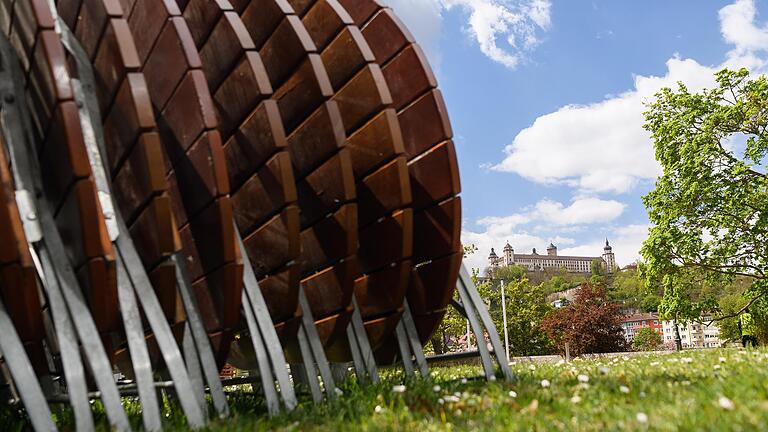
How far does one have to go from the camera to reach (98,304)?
4.82 meters

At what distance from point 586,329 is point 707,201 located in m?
20.8

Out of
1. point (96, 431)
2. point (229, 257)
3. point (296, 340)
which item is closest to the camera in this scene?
point (96, 431)

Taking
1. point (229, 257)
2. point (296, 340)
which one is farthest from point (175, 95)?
point (296, 340)

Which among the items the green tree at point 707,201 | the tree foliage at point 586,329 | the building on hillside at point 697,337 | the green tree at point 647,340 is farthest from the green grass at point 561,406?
the green tree at point 647,340

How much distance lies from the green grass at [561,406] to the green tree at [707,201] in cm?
1779

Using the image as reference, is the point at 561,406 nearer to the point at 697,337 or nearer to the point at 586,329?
the point at 586,329

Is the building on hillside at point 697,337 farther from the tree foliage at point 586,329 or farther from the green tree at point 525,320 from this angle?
the green tree at point 525,320

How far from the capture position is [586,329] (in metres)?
42.1

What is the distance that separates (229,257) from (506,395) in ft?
6.64

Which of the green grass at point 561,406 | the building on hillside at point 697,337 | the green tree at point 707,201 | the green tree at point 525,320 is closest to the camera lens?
the green grass at point 561,406

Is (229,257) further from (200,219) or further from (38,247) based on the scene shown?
(38,247)

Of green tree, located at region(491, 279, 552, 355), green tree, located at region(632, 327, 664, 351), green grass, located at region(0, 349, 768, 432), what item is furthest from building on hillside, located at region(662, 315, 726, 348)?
green grass, located at region(0, 349, 768, 432)

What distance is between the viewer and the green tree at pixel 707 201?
72.3ft

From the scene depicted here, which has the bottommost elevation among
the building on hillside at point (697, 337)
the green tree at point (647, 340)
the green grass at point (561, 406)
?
the building on hillside at point (697, 337)
